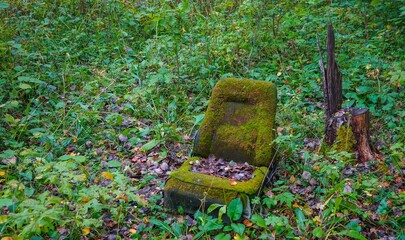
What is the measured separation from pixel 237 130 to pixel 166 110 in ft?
5.24

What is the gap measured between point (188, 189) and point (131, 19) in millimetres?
5202

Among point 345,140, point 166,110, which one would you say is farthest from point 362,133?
point 166,110

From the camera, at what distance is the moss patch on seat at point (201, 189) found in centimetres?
377

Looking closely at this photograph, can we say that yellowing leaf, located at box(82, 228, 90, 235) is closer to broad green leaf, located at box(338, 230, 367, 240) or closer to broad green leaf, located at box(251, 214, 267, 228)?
broad green leaf, located at box(251, 214, 267, 228)

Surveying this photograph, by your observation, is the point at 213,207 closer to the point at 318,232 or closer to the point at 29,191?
the point at 318,232

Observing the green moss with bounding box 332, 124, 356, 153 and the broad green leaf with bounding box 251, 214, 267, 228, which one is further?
the green moss with bounding box 332, 124, 356, 153

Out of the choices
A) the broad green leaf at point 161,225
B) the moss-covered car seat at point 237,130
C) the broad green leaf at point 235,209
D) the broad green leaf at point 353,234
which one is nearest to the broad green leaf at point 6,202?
the broad green leaf at point 161,225

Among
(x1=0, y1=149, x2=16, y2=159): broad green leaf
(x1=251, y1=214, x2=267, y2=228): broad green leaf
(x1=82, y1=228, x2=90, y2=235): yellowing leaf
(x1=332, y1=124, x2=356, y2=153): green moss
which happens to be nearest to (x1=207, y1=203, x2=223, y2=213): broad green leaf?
(x1=251, y1=214, x2=267, y2=228): broad green leaf

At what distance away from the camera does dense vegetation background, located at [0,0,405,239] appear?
3701mm

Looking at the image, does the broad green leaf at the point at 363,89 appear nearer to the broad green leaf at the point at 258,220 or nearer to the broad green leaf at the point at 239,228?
the broad green leaf at the point at 258,220

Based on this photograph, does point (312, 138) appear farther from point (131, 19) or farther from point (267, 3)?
point (131, 19)

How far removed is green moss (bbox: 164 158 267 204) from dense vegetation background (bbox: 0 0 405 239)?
0.66ft

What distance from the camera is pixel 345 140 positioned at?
4.55 metres

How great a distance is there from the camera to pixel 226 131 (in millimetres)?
4523
